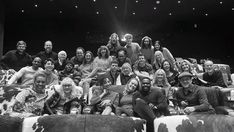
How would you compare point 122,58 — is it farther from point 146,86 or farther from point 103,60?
point 146,86

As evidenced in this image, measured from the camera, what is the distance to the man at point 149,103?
3.51 meters

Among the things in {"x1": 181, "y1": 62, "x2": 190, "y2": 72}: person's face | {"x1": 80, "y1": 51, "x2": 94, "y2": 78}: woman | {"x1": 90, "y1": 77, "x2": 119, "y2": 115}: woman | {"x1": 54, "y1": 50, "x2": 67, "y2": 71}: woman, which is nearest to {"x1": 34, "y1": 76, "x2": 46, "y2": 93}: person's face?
{"x1": 90, "y1": 77, "x2": 119, "y2": 115}: woman

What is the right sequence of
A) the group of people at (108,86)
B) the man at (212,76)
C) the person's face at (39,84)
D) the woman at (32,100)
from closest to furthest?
1. the woman at (32,100)
2. the group of people at (108,86)
3. the person's face at (39,84)
4. the man at (212,76)

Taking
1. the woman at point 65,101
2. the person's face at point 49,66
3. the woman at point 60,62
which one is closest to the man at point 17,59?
the woman at point 60,62

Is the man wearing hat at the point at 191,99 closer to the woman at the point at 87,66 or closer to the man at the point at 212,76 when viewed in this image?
the man at the point at 212,76

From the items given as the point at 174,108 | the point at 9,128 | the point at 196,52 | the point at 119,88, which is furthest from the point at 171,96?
the point at 196,52

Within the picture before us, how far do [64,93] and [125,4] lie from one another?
6109 mm

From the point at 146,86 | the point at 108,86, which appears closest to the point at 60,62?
the point at 108,86

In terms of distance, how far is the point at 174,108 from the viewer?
4.04m

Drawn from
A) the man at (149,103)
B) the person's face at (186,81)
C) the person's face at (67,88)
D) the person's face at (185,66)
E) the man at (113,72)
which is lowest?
the man at (149,103)

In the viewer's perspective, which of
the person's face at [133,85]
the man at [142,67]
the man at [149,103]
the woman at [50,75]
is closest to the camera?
the man at [149,103]

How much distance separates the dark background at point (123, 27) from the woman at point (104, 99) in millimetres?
5794

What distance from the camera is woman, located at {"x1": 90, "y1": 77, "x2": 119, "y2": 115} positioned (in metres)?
4.06

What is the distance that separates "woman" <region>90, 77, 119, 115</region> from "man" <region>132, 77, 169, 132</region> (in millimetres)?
306
